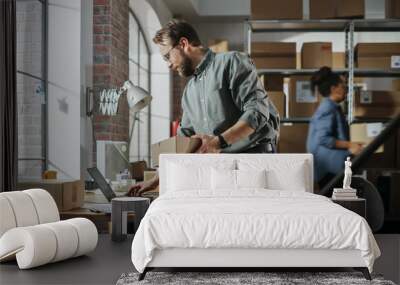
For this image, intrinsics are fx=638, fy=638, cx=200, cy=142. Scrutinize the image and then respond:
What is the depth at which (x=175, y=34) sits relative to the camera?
6.54 meters

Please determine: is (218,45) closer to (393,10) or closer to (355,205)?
(393,10)

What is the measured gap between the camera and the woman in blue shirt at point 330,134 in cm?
Answer: 648

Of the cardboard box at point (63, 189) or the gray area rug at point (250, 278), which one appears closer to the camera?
the gray area rug at point (250, 278)

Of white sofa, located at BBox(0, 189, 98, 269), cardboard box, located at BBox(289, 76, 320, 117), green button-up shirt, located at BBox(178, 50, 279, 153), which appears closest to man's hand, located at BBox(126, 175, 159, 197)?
green button-up shirt, located at BBox(178, 50, 279, 153)

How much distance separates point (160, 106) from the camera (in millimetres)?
6578

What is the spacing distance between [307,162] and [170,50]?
179cm

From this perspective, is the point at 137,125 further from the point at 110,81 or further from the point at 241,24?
the point at 241,24

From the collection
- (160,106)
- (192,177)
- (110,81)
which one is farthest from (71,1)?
(192,177)

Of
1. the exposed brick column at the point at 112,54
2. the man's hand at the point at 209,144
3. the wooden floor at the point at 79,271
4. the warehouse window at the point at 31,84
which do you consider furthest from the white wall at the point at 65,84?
the wooden floor at the point at 79,271

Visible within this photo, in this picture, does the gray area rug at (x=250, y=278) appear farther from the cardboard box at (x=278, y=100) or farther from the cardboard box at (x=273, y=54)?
the cardboard box at (x=273, y=54)

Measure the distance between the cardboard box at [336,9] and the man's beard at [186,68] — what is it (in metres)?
1.36

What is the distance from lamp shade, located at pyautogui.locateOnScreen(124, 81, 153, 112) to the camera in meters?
6.55

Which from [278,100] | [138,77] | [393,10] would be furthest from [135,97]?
[393,10]

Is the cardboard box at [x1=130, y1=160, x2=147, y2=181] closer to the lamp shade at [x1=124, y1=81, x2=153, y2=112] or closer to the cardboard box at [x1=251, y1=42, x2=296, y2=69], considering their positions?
the lamp shade at [x1=124, y1=81, x2=153, y2=112]
